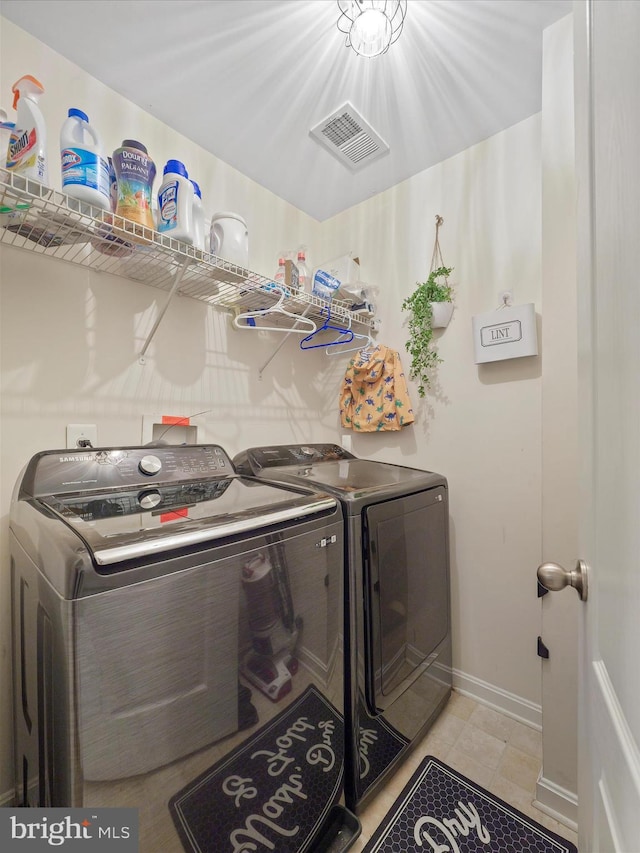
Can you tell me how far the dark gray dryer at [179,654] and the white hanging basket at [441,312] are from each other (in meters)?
1.23

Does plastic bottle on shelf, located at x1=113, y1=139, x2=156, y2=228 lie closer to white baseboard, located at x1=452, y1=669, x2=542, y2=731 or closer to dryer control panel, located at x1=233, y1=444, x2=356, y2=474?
dryer control panel, located at x1=233, y1=444, x2=356, y2=474

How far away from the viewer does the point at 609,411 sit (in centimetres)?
50

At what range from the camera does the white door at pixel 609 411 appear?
391mm

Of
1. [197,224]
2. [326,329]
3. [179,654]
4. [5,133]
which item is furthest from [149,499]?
[326,329]

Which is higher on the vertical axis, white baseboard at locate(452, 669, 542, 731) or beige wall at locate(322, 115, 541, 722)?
beige wall at locate(322, 115, 541, 722)

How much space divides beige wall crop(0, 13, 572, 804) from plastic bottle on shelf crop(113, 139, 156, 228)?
39cm

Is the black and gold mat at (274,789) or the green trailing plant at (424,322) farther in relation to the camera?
the green trailing plant at (424,322)

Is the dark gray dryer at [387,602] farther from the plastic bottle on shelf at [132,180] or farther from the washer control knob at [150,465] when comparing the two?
the plastic bottle on shelf at [132,180]

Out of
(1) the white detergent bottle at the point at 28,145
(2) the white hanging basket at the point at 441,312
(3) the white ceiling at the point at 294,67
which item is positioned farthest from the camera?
(2) the white hanging basket at the point at 441,312

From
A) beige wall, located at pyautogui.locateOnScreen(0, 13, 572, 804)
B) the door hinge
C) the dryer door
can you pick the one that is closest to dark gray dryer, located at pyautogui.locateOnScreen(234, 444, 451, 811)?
the dryer door

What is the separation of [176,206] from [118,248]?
26 cm

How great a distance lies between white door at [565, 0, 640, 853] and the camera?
39cm

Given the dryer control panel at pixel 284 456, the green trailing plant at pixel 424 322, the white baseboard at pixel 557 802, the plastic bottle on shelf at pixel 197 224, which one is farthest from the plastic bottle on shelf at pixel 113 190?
the white baseboard at pixel 557 802

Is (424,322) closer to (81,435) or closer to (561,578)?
(561,578)
